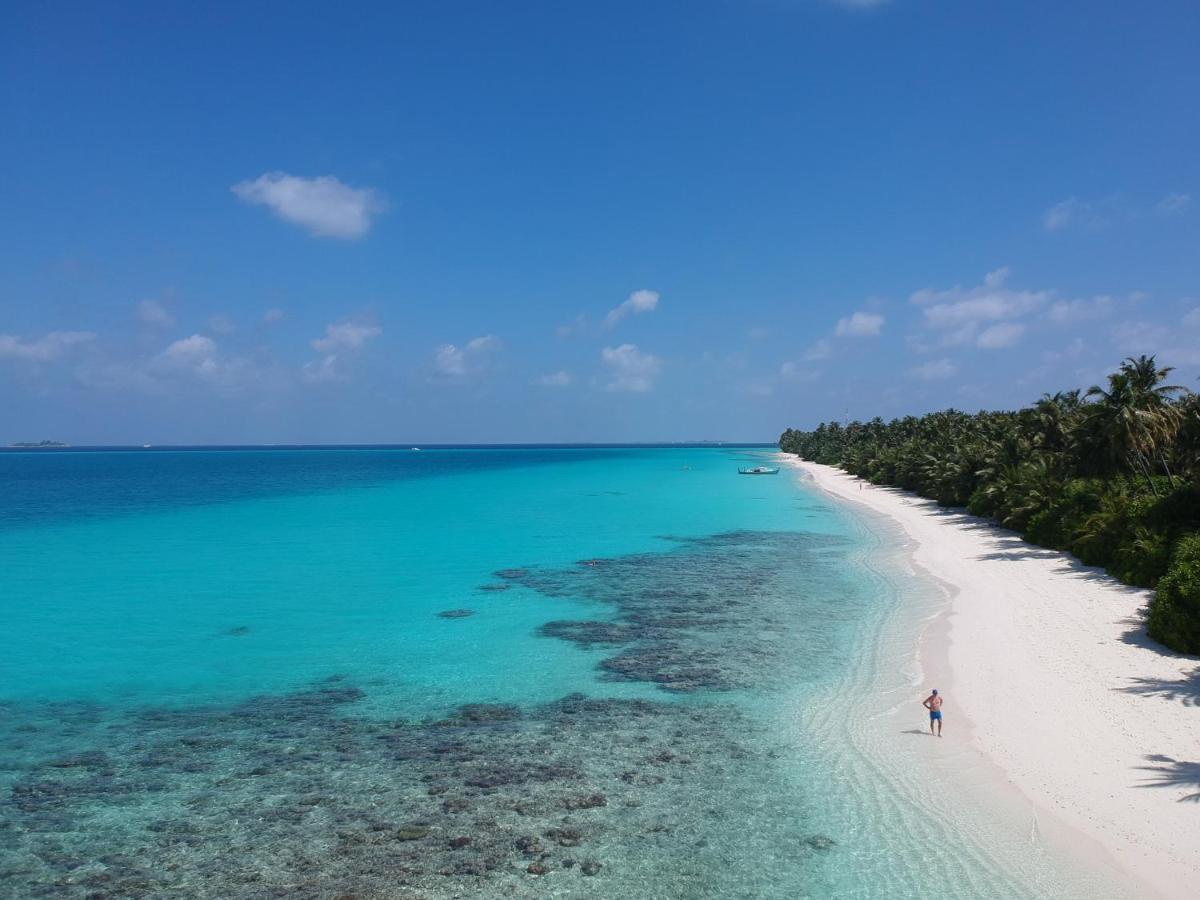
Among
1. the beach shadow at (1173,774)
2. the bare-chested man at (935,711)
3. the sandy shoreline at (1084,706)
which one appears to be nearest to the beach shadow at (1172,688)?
the sandy shoreline at (1084,706)

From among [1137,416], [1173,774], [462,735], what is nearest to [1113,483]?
[1137,416]

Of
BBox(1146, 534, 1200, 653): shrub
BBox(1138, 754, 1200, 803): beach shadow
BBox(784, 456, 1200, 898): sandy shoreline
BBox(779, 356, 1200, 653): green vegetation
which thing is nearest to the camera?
BBox(784, 456, 1200, 898): sandy shoreline

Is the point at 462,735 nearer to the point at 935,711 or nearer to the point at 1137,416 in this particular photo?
the point at 935,711

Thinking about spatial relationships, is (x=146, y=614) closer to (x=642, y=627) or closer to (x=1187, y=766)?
(x=642, y=627)

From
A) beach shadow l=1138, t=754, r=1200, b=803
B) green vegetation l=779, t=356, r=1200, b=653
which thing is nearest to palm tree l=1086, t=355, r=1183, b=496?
green vegetation l=779, t=356, r=1200, b=653

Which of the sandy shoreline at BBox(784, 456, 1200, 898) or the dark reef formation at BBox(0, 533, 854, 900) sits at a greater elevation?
the sandy shoreline at BBox(784, 456, 1200, 898)

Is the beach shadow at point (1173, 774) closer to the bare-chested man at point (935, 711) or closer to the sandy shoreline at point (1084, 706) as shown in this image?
the sandy shoreline at point (1084, 706)

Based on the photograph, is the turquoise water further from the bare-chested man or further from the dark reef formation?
the bare-chested man
